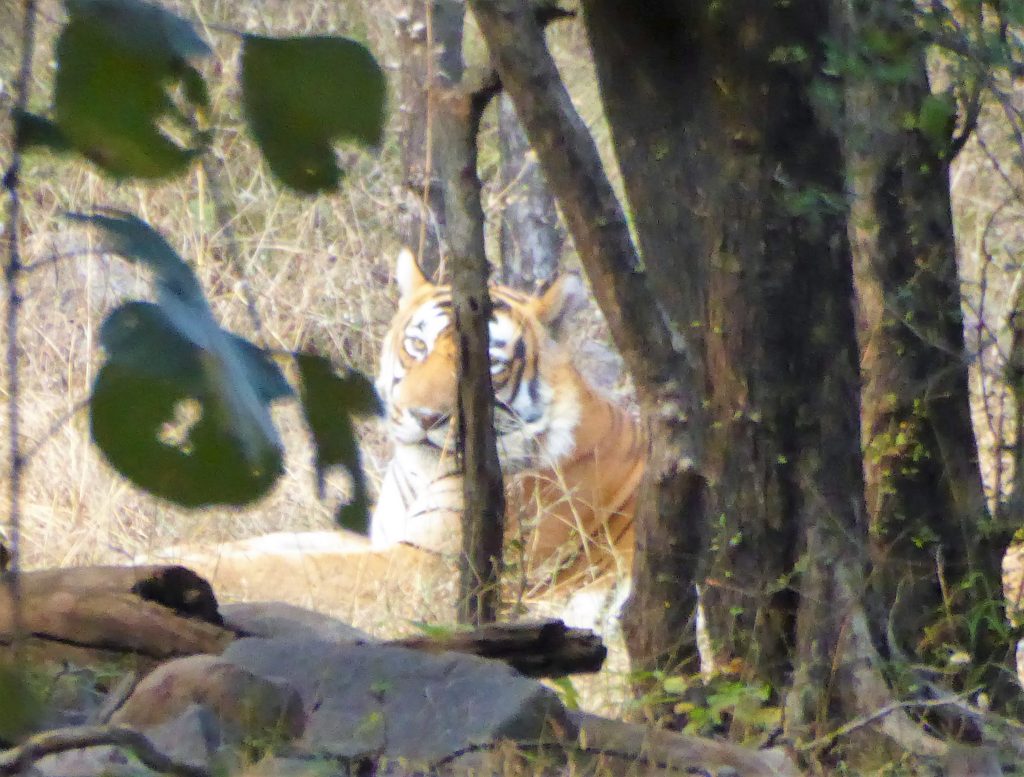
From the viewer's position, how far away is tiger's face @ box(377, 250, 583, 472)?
15.5 ft

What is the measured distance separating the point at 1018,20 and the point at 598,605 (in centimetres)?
255

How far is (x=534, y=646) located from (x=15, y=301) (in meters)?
2.26

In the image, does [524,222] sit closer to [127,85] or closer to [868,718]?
[868,718]

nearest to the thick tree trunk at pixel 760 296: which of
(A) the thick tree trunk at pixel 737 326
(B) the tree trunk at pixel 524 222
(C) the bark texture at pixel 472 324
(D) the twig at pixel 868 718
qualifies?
(A) the thick tree trunk at pixel 737 326

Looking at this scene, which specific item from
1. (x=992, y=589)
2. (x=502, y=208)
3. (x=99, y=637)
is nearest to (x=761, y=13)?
(x=992, y=589)

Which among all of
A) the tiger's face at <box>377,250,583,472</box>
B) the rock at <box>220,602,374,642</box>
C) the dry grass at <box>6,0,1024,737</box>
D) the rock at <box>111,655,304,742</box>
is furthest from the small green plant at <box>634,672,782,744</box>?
the tiger's face at <box>377,250,583,472</box>

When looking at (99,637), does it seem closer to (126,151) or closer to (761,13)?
(761,13)

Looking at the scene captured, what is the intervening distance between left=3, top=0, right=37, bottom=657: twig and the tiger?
3.88 metres

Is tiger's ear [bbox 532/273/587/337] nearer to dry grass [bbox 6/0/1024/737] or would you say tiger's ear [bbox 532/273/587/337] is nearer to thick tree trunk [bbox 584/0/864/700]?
dry grass [bbox 6/0/1024/737]

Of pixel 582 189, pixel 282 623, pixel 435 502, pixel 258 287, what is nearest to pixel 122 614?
pixel 282 623

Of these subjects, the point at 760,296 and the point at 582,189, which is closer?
the point at 760,296

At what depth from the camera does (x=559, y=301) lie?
5.12 metres

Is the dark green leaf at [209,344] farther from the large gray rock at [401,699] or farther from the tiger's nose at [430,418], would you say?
the tiger's nose at [430,418]

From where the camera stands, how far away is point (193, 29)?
20.7 inches
